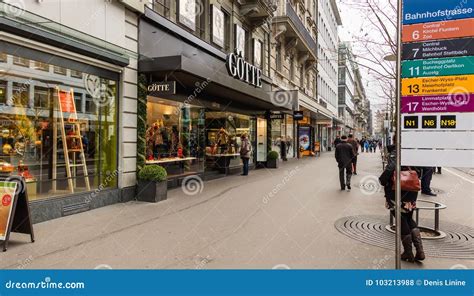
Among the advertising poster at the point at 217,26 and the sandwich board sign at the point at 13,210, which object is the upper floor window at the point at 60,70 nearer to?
the sandwich board sign at the point at 13,210

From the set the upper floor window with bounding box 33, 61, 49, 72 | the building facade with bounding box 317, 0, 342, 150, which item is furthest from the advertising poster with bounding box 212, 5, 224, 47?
the building facade with bounding box 317, 0, 342, 150

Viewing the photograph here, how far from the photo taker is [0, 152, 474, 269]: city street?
465 centimetres

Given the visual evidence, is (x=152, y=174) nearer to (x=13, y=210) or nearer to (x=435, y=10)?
(x=13, y=210)

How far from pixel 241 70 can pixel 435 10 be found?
936 centimetres

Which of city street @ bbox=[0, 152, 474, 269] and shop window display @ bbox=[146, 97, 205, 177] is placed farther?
shop window display @ bbox=[146, 97, 205, 177]

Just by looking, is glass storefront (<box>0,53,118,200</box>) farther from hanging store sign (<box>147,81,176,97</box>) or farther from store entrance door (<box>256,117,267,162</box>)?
store entrance door (<box>256,117,267,162</box>)

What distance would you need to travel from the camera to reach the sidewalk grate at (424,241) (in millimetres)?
5191

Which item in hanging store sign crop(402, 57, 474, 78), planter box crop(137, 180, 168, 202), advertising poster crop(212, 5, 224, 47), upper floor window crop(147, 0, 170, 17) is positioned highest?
advertising poster crop(212, 5, 224, 47)

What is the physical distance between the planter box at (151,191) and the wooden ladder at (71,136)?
1.26 metres

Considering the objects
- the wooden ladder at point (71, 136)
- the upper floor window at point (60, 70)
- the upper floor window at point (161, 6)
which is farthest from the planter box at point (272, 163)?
the upper floor window at point (60, 70)

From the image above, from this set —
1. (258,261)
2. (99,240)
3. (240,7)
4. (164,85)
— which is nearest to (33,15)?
(164,85)

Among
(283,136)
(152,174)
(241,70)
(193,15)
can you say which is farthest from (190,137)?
(283,136)

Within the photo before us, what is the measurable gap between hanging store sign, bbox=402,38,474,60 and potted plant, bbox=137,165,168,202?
6.40 m

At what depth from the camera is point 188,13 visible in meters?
11.9
